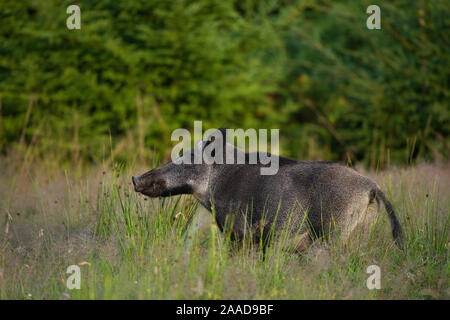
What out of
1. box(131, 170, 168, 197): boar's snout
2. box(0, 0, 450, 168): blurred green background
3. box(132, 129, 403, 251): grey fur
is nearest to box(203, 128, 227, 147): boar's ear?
box(132, 129, 403, 251): grey fur

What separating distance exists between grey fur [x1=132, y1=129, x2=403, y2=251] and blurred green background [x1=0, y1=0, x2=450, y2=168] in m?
5.26

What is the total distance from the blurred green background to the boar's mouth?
5.24m

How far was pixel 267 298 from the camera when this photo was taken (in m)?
4.35

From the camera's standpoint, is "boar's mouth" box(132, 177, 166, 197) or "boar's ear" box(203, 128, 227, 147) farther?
"boar's ear" box(203, 128, 227, 147)

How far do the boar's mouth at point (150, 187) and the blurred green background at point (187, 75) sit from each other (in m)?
5.24

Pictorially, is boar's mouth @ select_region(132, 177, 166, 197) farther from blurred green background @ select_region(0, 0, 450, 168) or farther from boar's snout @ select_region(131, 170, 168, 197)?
blurred green background @ select_region(0, 0, 450, 168)

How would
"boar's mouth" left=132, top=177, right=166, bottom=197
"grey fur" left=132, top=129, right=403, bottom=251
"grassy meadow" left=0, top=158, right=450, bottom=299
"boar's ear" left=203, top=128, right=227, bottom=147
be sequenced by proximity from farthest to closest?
"boar's ear" left=203, top=128, right=227, bottom=147 → "boar's mouth" left=132, top=177, right=166, bottom=197 → "grey fur" left=132, top=129, right=403, bottom=251 → "grassy meadow" left=0, top=158, right=450, bottom=299

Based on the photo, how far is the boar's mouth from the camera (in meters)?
5.66

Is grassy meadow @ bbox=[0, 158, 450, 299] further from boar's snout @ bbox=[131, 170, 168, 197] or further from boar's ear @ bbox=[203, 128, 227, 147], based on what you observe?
boar's ear @ bbox=[203, 128, 227, 147]

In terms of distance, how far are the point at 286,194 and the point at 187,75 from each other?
841 cm

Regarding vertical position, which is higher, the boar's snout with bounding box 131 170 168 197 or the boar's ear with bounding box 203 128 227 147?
the boar's ear with bounding box 203 128 227 147

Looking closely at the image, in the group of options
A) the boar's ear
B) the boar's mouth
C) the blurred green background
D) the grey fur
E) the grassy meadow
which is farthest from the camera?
the blurred green background

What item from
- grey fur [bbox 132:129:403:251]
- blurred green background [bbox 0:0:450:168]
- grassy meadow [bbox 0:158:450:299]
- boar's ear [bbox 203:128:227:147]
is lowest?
grassy meadow [bbox 0:158:450:299]
